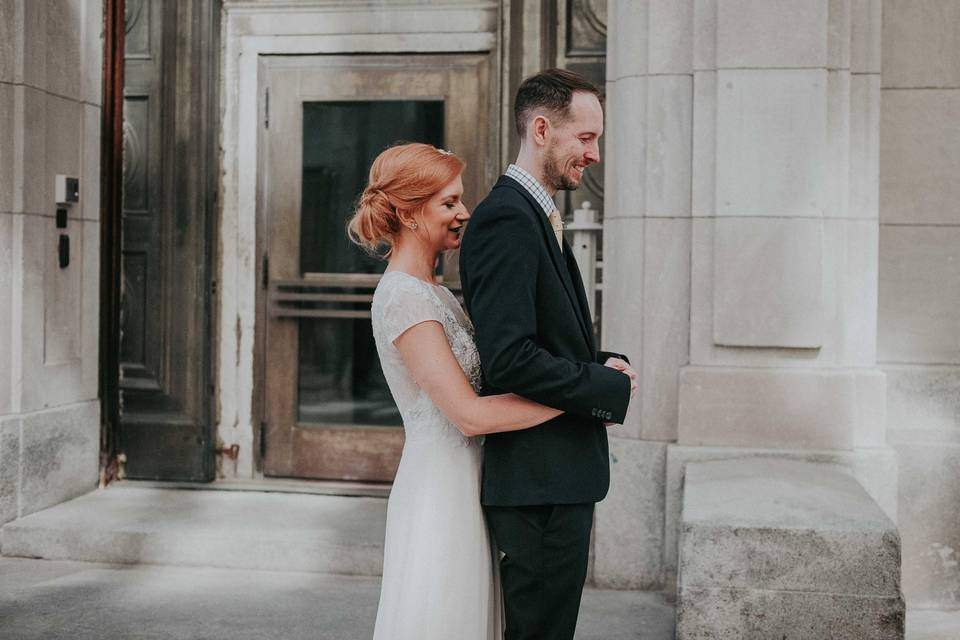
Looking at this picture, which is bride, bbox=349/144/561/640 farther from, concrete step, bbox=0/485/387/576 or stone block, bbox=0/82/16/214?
stone block, bbox=0/82/16/214

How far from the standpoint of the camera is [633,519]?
18.8 feet

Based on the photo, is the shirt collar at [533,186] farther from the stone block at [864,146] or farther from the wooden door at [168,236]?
the wooden door at [168,236]

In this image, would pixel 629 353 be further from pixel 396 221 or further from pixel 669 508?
pixel 396 221

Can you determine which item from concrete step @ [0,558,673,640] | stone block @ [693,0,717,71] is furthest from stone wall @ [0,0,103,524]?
stone block @ [693,0,717,71]

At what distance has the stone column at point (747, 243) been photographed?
5.48 m

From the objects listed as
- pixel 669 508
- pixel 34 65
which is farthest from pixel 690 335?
pixel 34 65

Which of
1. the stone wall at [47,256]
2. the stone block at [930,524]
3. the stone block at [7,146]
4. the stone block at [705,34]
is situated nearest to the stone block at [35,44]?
the stone wall at [47,256]

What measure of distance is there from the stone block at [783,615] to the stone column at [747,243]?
1.35 m

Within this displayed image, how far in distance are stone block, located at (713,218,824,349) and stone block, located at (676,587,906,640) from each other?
5.31ft

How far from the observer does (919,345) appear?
19.3 feet

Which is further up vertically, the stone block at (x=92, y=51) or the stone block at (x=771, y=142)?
the stone block at (x=92, y=51)

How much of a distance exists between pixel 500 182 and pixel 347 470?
461 centimetres

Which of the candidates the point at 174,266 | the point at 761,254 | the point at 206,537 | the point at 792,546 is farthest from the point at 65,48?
the point at 792,546

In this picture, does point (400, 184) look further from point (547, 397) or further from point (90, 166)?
point (90, 166)
